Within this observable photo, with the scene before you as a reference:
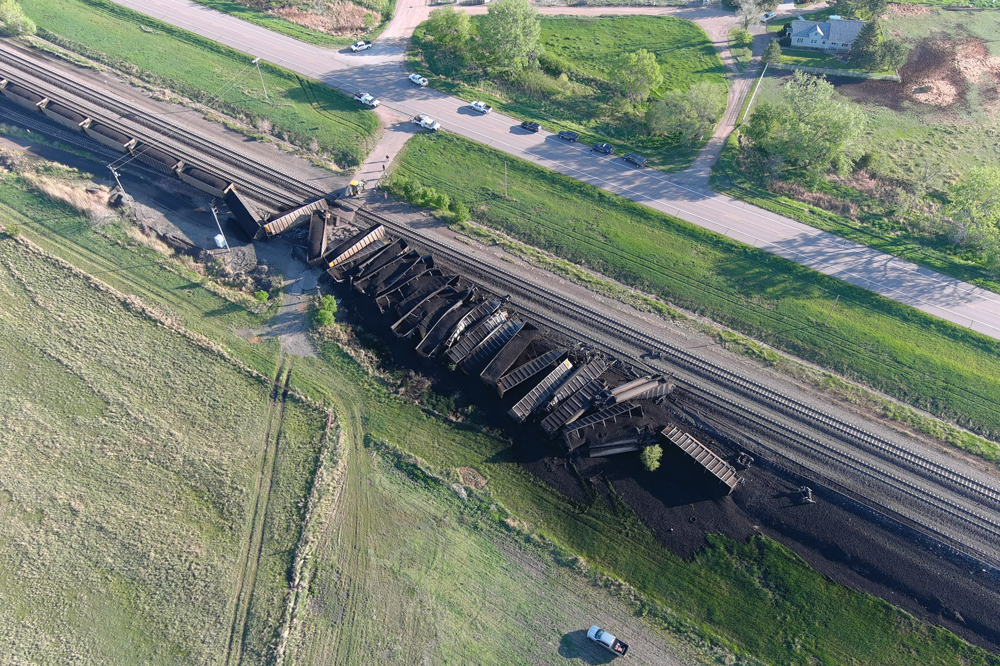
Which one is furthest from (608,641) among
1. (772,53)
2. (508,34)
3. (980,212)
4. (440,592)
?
(772,53)

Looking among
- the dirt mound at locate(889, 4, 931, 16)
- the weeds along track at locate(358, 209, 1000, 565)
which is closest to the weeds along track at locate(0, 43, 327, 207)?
the weeds along track at locate(358, 209, 1000, 565)

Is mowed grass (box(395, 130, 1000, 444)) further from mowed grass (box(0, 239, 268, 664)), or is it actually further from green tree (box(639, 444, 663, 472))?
mowed grass (box(0, 239, 268, 664))

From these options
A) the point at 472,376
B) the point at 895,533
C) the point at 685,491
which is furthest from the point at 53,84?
the point at 895,533

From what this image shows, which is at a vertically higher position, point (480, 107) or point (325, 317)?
point (480, 107)

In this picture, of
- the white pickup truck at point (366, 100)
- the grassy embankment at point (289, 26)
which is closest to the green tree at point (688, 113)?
the white pickup truck at point (366, 100)

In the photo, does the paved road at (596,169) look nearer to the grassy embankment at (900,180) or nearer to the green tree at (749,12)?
the grassy embankment at (900,180)

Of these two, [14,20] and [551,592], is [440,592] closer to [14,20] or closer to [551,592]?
[551,592]
